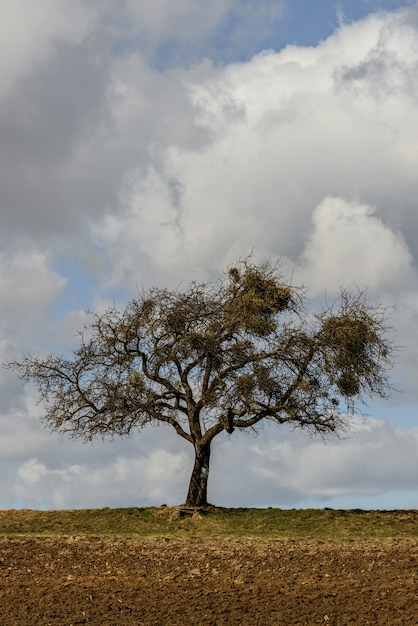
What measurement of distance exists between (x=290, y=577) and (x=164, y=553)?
455cm

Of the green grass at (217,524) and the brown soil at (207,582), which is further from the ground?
the green grass at (217,524)

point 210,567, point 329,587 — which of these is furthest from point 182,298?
point 329,587

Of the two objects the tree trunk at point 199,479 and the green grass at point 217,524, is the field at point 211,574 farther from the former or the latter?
the tree trunk at point 199,479

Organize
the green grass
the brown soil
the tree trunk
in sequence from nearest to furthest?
the brown soil, the green grass, the tree trunk

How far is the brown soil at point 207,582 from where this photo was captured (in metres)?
17.4

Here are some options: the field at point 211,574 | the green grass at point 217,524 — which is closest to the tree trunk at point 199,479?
the green grass at point 217,524

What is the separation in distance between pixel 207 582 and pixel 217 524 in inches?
413

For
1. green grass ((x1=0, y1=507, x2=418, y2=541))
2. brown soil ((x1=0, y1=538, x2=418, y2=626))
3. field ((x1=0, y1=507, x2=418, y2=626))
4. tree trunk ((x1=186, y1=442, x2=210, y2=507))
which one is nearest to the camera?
brown soil ((x1=0, y1=538, x2=418, y2=626))

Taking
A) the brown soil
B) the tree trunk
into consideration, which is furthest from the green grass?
the brown soil

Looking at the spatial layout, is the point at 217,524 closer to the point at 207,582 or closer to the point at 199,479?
the point at 199,479

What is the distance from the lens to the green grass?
28109mm

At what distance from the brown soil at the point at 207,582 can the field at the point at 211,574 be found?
0.03m

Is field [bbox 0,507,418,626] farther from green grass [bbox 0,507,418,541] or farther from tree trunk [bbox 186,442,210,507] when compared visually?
tree trunk [bbox 186,442,210,507]

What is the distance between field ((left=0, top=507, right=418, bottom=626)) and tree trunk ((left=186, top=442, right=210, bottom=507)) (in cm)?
298
